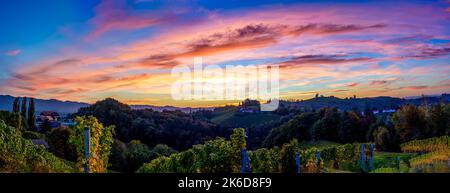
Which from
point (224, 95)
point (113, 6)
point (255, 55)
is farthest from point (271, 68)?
point (113, 6)

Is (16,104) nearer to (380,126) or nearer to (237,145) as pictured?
(237,145)

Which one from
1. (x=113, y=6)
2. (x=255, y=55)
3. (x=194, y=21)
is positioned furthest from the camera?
(x=255, y=55)

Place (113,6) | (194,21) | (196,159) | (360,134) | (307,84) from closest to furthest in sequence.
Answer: (113,6), (194,21), (307,84), (196,159), (360,134)

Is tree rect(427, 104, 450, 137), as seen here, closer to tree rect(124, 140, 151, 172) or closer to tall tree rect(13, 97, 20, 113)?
tree rect(124, 140, 151, 172)

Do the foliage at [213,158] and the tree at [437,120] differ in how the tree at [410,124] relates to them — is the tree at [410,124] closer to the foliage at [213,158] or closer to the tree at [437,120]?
the tree at [437,120]

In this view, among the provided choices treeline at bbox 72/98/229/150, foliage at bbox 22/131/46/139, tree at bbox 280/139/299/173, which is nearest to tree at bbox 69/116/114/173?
treeline at bbox 72/98/229/150

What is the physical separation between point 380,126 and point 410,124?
157 centimetres

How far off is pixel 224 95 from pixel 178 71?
3.03 feet

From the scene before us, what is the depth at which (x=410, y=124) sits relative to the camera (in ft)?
68.3

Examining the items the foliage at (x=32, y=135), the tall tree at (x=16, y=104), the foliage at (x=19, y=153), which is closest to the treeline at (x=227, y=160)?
the foliage at (x=19, y=153)

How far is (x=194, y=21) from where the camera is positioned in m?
7.60

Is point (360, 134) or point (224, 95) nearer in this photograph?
point (224, 95)
